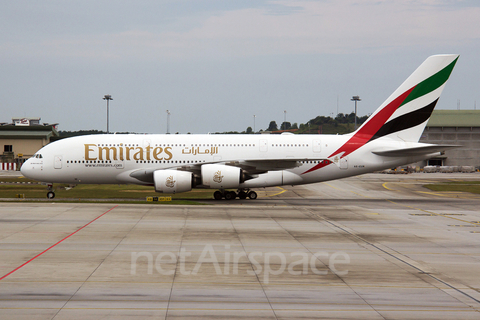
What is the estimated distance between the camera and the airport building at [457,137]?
8562 centimetres

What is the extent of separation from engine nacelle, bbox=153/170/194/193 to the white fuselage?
5.03 ft

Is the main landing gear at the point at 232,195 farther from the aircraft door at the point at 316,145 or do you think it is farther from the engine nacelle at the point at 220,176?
the aircraft door at the point at 316,145

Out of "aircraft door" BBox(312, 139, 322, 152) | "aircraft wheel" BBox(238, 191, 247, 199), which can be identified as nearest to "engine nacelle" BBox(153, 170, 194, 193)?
"aircraft wheel" BBox(238, 191, 247, 199)

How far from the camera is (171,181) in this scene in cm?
3148

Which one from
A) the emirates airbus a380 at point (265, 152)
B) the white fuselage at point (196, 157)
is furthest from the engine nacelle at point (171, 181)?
the white fuselage at point (196, 157)

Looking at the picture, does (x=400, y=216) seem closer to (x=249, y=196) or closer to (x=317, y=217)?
(x=317, y=217)

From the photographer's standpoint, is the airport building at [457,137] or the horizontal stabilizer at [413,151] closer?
the horizontal stabilizer at [413,151]

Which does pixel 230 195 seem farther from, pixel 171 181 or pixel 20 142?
pixel 20 142

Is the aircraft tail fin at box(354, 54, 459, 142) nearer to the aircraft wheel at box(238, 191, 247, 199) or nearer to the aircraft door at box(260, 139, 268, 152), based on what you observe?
the aircraft door at box(260, 139, 268, 152)

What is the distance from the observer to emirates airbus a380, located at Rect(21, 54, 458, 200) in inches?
1316

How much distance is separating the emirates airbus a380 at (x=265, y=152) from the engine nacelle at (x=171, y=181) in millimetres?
1329

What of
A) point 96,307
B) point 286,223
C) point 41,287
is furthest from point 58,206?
point 96,307

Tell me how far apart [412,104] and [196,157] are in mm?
16862

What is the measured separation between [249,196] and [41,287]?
2485 cm
